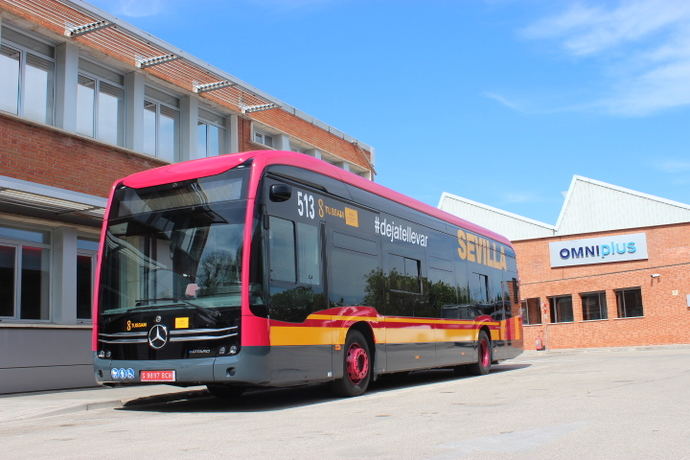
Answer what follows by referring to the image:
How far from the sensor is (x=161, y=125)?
59.1 feet

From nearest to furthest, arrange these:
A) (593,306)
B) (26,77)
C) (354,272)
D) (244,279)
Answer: (244,279)
(354,272)
(26,77)
(593,306)

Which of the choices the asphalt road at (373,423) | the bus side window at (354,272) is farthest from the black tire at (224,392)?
the bus side window at (354,272)

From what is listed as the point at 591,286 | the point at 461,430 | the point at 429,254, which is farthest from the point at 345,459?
the point at 591,286

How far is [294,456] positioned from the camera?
5754 mm

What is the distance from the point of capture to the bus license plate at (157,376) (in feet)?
29.5

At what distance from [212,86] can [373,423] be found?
12621 millimetres

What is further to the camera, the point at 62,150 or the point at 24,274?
the point at 24,274

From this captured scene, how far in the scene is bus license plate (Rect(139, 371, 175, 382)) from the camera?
29.5 feet

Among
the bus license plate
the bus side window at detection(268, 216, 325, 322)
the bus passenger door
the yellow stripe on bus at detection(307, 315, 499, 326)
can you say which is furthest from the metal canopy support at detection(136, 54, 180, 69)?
the bus license plate

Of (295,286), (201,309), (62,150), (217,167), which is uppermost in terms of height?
(62,150)

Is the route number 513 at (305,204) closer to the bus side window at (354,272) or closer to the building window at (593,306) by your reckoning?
the bus side window at (354,272)

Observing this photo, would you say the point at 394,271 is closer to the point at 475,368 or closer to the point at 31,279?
the point at 475,368

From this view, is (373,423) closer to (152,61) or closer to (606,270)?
(152,61)

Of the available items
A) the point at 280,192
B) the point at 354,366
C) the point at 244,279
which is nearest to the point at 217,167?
the point at 280,192
